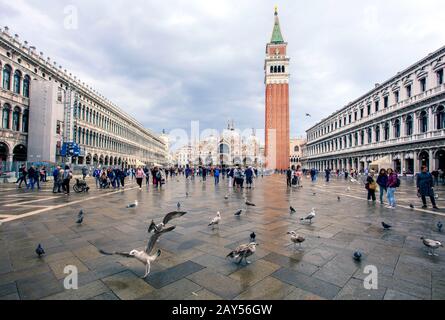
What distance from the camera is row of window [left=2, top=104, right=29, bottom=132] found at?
24406 millimetres

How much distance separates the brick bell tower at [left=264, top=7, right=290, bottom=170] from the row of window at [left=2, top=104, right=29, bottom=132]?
49.2 m

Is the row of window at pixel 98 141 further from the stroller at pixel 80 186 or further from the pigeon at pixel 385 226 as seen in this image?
the pigeon at pixel 385 226

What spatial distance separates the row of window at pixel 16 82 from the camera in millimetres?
24125

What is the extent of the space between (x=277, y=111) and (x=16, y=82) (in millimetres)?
52648

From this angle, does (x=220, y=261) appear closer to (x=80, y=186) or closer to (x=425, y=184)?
(x=425, y=184)

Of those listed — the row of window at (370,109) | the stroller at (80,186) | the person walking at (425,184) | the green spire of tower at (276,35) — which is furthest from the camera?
the green spire of tower at (276,35)

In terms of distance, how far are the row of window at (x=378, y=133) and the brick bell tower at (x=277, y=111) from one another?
32.1ft

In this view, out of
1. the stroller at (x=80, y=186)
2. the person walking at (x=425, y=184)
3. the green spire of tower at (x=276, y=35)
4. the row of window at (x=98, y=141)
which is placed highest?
the green spire of tower at (x=276, y=35)

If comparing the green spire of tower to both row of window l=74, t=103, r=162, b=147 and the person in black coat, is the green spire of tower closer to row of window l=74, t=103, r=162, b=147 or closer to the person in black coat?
row of window l=74, t=103, r=162, b=147

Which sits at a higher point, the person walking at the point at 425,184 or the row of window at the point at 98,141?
the row of window at the point at 98,141

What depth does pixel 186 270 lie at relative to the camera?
2967mm

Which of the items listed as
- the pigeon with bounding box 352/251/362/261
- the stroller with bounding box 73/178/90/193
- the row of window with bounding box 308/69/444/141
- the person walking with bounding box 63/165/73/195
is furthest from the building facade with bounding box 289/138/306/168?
the pigeon with bounding box 352/251/362/261

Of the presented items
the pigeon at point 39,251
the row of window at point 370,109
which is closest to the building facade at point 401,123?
the row of window at point 370,109
